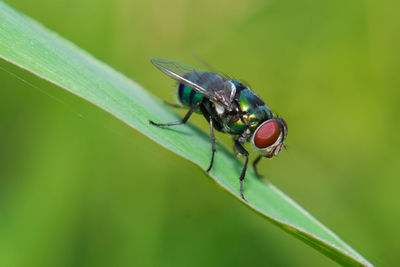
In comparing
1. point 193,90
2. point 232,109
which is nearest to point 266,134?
point 232,109

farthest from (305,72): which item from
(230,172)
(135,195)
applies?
(230,172)

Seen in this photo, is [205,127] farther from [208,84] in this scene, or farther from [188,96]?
[208,84]

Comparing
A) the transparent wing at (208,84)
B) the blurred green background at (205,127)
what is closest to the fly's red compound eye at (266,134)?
the transparent wing at (208,84)

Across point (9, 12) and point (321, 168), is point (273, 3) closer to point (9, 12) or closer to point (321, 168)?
point (321, 168)

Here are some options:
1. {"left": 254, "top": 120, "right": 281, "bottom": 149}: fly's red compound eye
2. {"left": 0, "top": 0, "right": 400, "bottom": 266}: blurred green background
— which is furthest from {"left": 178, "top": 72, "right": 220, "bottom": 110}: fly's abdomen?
{"left": 0, "top": 0, "right": 400, "bottom": 266}: blurred green background

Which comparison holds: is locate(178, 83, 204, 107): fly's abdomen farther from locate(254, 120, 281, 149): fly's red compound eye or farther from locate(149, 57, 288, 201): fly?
locate(254, 120, 281, 149): fly's red compound eye

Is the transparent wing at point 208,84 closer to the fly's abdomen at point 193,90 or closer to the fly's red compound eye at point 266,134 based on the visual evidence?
the fly's abdomen at point 193,90
